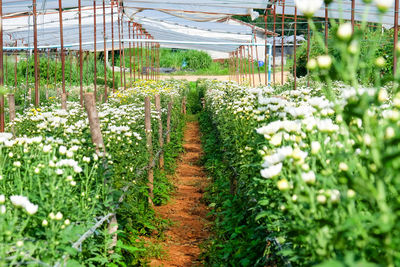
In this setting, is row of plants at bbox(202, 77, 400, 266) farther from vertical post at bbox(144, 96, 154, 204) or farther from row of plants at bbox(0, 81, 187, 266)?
vertical post at bbox(144, 96, 154, 204)

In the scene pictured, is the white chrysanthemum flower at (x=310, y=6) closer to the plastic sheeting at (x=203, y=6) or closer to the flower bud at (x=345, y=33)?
the flower bud at (x=345, y=33)

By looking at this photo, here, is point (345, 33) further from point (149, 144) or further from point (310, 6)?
point (149, 144)

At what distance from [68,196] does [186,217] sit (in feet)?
11.6

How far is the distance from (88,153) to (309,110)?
1.96m

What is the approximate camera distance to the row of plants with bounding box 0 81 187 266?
256cm

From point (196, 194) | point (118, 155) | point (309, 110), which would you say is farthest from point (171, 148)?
point (309, 110)

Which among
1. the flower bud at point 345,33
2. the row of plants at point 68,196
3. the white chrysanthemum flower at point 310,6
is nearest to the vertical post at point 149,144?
the row of plants at point 68,196

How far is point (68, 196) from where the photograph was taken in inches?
116

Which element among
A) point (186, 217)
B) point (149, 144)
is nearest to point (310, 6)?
point (186, 217)

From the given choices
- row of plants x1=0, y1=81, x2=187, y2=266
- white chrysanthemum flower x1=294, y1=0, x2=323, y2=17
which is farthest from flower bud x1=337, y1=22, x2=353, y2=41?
row of plants x1=0, y1=81, x2=187, y2=266

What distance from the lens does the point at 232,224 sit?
5.09 meters

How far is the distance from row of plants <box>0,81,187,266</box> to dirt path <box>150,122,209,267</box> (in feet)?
0.57

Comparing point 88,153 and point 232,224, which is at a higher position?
point 88,153

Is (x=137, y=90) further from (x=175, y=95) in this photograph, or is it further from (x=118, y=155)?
(x=118, y=155)
